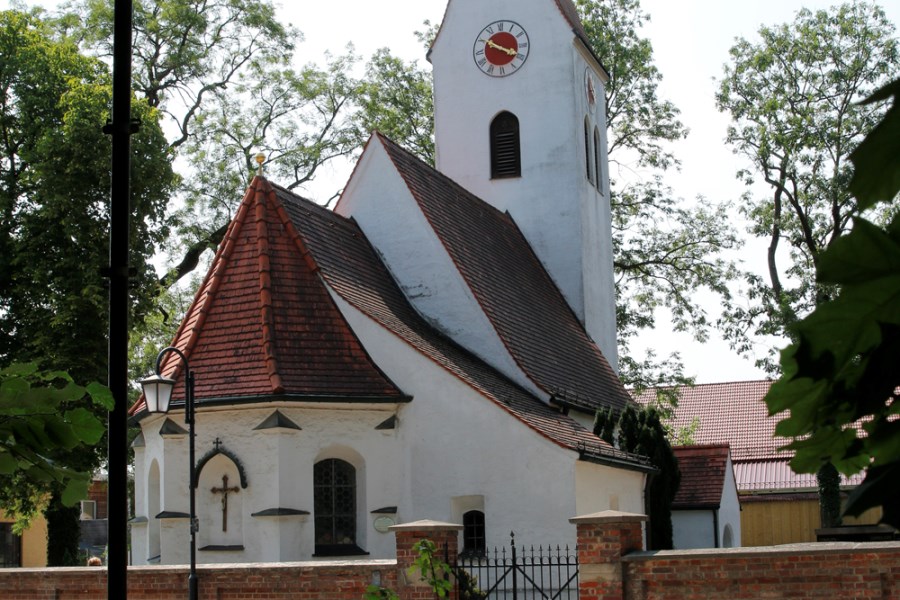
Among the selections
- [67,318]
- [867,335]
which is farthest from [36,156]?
[867,335]

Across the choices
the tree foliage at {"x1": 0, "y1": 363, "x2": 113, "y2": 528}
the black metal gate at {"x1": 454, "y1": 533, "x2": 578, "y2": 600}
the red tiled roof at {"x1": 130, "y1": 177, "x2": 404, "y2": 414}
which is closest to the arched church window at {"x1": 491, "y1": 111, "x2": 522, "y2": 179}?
the red tiled roof at {"x1": 130, "y1": 177, "x2": 404, "y2": 414}

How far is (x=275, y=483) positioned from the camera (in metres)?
17.4

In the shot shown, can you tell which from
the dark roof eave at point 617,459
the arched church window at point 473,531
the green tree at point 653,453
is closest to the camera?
the dark roof eave at point 617,459

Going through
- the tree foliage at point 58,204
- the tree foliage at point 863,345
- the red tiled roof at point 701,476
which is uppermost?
the tree foliage at point 58,204

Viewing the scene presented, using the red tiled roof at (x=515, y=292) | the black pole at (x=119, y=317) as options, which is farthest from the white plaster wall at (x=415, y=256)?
the black pole at (x=119, y=317)

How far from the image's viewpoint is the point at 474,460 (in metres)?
18.5

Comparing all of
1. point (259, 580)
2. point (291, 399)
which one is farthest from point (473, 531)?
point (259, 580)

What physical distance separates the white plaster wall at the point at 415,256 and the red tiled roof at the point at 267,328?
8.95 feet

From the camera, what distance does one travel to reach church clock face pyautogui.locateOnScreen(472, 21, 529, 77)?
28969 millimetres

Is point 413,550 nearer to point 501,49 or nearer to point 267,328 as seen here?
point 267,328

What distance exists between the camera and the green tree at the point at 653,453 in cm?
2242

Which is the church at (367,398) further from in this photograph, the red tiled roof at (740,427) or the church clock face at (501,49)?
the red tiled roof at (740,427)

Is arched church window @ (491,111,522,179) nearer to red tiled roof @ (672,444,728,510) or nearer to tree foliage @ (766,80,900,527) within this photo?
red tiled roof @ (672,444,728,510)

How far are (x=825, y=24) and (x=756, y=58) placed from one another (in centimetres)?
201
